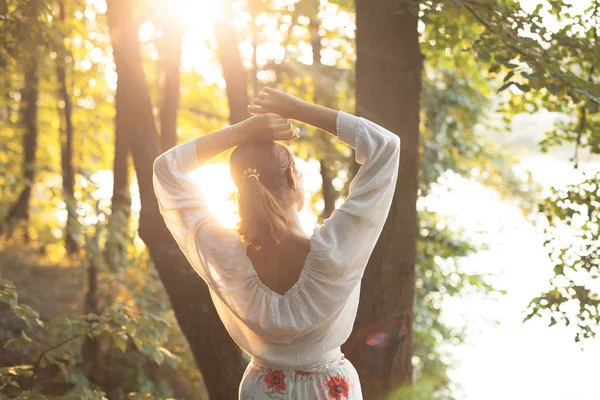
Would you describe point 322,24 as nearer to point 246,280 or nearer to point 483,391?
point 483,391

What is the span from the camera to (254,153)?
2.49 meters

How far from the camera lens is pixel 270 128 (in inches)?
97.9

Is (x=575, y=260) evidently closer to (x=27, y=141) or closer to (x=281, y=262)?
(x=281, y=262)

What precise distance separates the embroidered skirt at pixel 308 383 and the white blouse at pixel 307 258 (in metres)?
0.04

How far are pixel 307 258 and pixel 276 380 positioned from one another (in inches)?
20.4

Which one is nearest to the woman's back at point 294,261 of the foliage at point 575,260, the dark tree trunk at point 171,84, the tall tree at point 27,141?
the foliage at point 575,260

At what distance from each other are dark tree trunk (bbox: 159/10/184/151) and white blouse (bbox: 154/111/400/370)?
2.03 metres

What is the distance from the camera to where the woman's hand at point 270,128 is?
97.6 inches

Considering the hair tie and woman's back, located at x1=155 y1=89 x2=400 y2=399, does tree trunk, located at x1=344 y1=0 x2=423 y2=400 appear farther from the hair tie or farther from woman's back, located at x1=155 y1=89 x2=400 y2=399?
the hair tie

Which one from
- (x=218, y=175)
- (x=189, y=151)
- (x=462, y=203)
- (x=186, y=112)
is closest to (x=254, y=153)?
(x=189, y=151)

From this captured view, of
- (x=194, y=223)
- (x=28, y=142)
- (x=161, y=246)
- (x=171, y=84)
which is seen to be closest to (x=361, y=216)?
(x=194, y=223)

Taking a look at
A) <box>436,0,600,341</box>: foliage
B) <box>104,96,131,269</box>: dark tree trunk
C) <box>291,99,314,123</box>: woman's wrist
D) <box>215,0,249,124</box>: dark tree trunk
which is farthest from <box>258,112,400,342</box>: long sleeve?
<box>104,96,131,269</box>: dark tree trunk

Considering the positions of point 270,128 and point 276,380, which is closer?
point 270,128

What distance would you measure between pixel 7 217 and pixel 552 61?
995 cm
